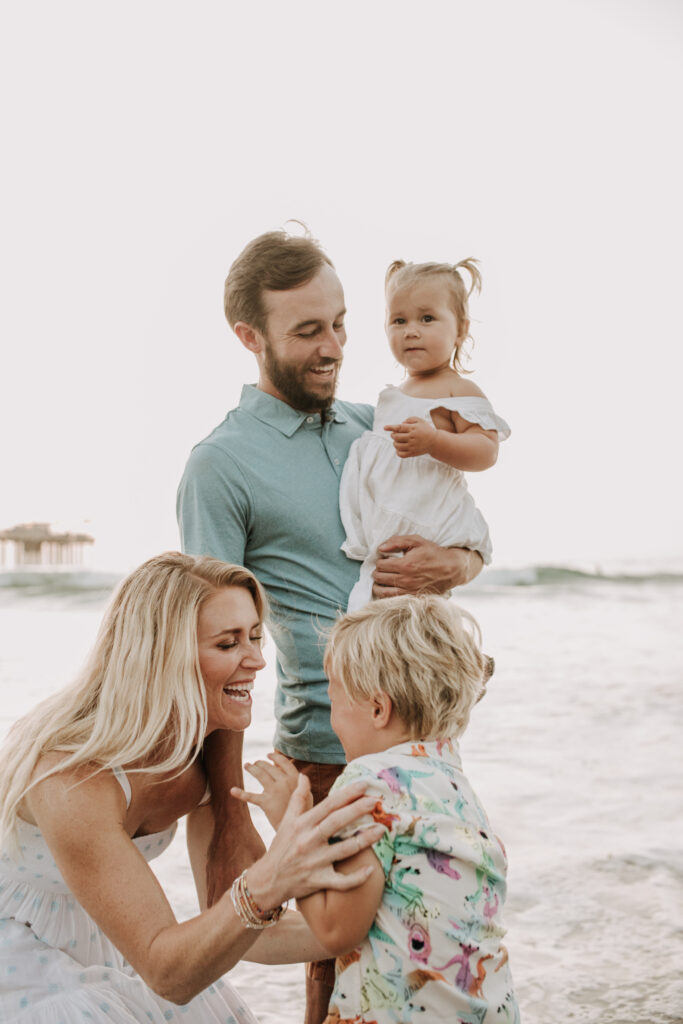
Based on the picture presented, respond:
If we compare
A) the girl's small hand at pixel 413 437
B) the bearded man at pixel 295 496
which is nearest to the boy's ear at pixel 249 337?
the bearded man at pixel 295 496

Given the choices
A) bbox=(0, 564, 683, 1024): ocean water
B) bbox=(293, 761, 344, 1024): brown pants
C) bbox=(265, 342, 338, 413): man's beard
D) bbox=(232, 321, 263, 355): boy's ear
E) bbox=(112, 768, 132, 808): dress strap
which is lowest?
bbox=(0, 564, 683, 1024): ocean water

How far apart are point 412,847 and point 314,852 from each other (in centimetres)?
16

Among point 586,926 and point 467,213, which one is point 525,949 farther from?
point 467,213

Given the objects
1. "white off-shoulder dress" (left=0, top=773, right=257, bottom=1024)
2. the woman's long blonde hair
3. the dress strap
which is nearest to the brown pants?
"white off-shoulder dress" (left=0, top=773, right=257, bottom=1024)

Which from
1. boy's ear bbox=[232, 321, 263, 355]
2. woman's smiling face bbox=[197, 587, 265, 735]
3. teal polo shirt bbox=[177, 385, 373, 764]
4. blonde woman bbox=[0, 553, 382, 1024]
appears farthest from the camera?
boy's ear bbox=[232, 321, 263, 355]

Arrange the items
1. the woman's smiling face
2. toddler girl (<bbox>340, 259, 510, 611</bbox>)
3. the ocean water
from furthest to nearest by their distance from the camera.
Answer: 1. the ocean water
2. toddler girl (<bbox>340, 259, 510, 611</bbox>)
3. the woman's smiling face

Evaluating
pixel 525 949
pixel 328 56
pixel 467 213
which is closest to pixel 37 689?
pixel 525 949

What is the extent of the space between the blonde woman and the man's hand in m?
0.44

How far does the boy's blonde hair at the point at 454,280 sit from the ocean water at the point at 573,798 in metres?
2.12

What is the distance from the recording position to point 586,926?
387cm

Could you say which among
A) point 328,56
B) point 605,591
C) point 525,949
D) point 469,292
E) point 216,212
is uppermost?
point 328,56

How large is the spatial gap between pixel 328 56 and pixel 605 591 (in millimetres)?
10394

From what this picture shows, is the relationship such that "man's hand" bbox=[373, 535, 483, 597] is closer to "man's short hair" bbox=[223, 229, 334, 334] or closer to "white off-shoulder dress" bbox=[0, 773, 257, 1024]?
"man's short hair" bbox=[223, 229, 334, 334]

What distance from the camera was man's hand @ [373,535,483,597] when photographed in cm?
259
